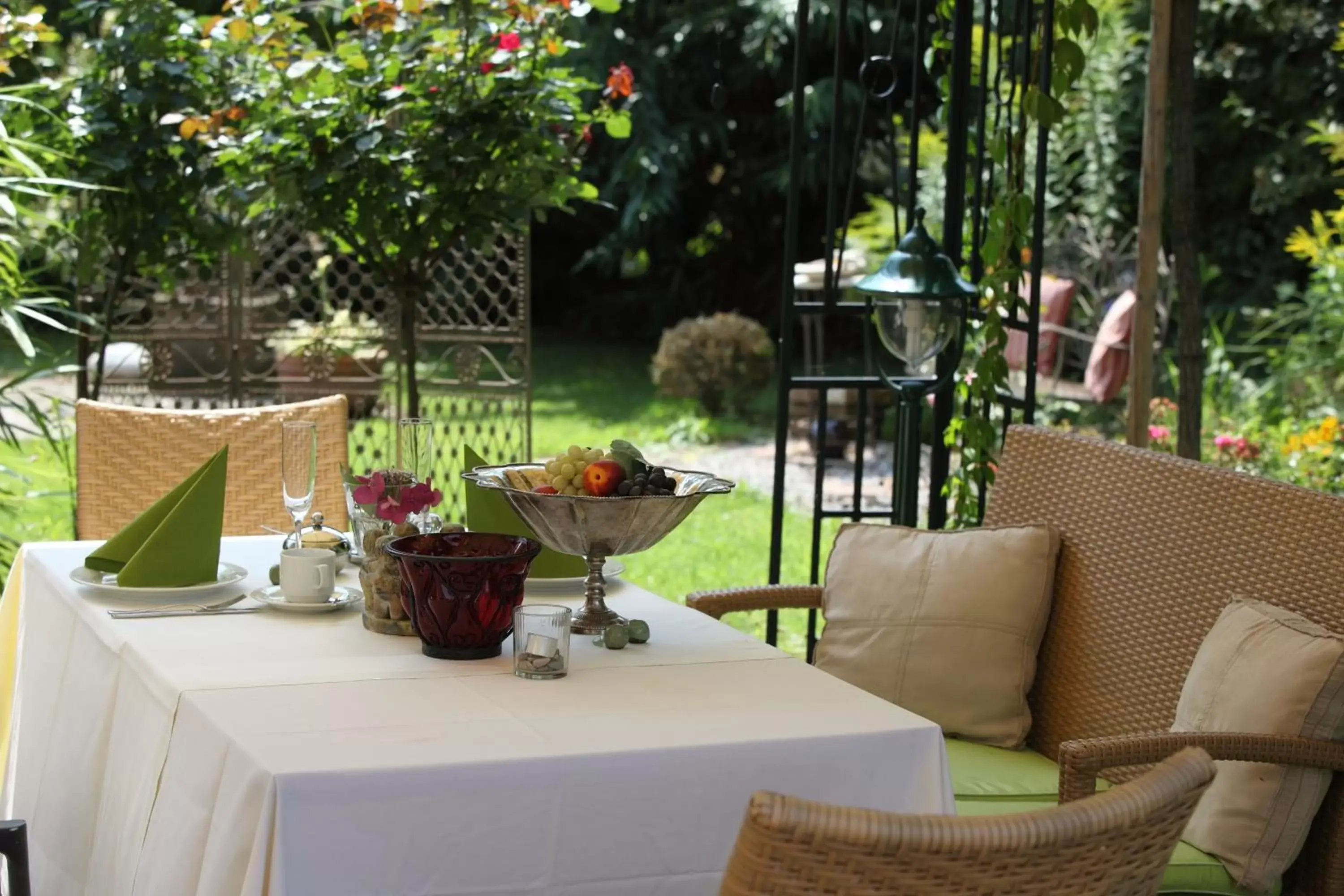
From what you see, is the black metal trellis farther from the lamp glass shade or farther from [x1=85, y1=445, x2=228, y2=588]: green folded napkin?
[x1=85, y1=445, x2=228, y2=588]: green folded napkin

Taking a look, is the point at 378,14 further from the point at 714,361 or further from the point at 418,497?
the point at 714,361

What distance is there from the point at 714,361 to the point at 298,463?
6.24 meters

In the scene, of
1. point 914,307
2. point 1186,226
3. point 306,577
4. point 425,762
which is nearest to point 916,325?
point 914,307

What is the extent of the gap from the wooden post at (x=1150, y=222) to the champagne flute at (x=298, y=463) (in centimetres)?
196

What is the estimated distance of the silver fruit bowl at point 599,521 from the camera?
1.87m

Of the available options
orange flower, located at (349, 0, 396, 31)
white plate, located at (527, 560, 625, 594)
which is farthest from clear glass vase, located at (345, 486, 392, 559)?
orange flower, located at (349, 0, 396, 31)

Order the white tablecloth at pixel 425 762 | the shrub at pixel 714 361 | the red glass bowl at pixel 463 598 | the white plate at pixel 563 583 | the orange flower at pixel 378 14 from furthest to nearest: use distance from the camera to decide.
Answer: the shrub at pixel 714 361 < the orange flower at pixel 378 14 < the white plate at pixel 563 583 < the red glass bowl at pixel 463 598 < the white tablecloth at pixel 425 762

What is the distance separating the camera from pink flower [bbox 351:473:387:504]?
2.03 metres

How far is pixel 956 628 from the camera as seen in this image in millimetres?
2480

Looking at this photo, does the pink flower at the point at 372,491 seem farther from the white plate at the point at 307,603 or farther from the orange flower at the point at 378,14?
the orange flower at the point at 378,14

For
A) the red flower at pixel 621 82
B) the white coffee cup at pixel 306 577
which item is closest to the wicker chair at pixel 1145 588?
the white coffee cup at pixel 306 577

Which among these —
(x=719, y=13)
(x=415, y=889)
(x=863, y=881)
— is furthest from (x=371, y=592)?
(x=719, y=13)

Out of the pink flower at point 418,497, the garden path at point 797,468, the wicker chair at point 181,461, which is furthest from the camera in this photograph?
the garden path at point 797,468

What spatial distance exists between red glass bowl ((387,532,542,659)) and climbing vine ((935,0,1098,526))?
1762 millimetres
